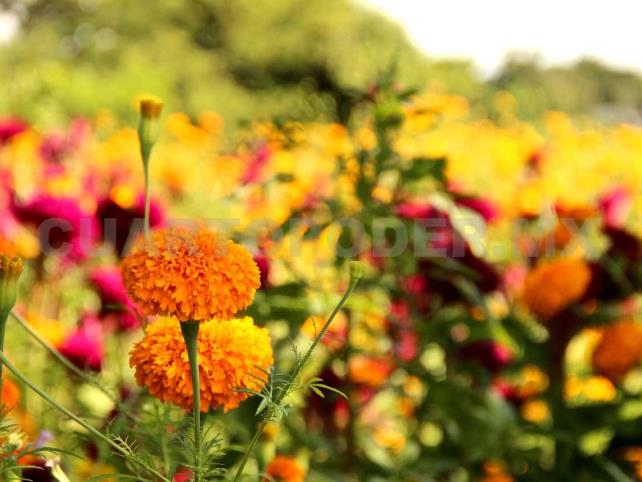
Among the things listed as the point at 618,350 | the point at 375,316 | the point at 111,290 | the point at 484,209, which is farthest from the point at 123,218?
the point at 618,350

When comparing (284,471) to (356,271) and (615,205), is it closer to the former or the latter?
(356,271)

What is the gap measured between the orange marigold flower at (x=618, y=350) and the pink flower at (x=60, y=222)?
0.52m

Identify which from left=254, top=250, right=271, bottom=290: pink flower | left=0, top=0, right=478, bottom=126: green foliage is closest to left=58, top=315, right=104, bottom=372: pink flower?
left=254, top=250, right=271, bottom=290: pink flower

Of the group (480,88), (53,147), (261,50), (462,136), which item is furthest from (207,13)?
(53,147)

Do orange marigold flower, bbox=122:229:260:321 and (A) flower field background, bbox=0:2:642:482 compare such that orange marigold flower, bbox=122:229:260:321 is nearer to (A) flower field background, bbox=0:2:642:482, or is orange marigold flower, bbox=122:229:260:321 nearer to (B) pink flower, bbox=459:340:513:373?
(A) flower field background, bbox=0:2:642:482

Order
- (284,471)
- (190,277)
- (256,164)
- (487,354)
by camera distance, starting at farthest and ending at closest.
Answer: (256,164) < (487,354) < (284,471) < (190,277)

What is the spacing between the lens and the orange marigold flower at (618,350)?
0.88m

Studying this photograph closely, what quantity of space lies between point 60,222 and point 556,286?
0.50 meters

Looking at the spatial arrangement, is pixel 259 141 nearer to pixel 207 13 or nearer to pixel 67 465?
pixel 67 465

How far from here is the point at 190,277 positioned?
1.09 ft

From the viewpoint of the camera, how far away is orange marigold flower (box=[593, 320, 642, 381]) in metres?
0.88

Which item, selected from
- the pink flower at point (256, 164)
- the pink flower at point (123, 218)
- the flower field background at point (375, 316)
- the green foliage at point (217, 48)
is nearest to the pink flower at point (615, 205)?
the flower field background at point (375, 316)

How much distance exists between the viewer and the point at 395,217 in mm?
734

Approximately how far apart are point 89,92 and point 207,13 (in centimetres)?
315
